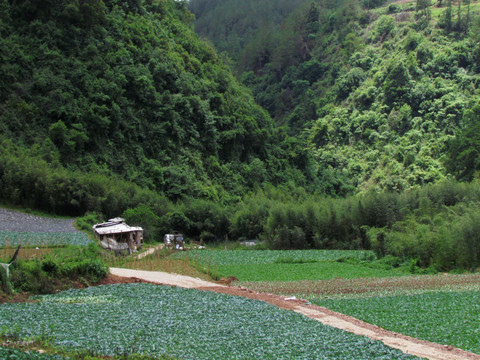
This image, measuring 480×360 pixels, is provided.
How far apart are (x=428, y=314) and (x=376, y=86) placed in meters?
81.0

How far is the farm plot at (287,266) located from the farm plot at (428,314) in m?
8.43

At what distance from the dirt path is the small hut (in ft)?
32.1

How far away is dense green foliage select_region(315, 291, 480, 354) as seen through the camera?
→ 1498 cm

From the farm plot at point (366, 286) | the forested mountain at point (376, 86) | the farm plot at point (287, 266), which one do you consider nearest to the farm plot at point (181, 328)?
the farm plot at point (366, 286)

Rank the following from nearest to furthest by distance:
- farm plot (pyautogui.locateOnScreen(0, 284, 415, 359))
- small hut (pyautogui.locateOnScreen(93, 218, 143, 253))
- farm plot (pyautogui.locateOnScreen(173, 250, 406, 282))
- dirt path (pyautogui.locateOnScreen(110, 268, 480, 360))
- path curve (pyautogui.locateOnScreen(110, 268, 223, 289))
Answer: farm plot (pyautogui.locateOnScreen(0, 284, 415, 359)) < dirt path (pyautogui.locateOnScreen(110, 268, 480, 360)) < path curve (pyautogui.locateOnScreen(110, 268, 223, 289)) < farm plot (pyautogui.locateOnScreen(173, 250, 406, 282)) < small hut (pyautogui.locateOnScreen(93, 218, 143, 253))

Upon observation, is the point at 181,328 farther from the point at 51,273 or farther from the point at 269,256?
the point at 269,256

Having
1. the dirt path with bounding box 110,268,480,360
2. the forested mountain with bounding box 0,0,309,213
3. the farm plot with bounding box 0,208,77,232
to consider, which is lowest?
the dirt path with bounding box 110,268,480,360

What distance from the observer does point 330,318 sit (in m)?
17.5

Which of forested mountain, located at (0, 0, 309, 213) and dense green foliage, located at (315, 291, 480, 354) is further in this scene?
forested mountain, located at (0, 0, 309, 213)

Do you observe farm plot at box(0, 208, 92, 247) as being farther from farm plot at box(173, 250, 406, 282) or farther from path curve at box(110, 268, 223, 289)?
farm plot at box(173, 250, 406, 282)


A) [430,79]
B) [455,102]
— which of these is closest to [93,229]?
[455,102]

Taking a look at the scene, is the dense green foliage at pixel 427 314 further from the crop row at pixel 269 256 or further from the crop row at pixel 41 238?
the crop row at pixel 41 238

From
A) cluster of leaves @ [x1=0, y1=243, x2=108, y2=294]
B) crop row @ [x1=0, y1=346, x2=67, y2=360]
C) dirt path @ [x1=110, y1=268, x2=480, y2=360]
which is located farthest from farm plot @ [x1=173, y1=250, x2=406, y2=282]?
crop row @ [x1=0, y1=346, x2=67, y2=360]

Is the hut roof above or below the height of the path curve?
above
